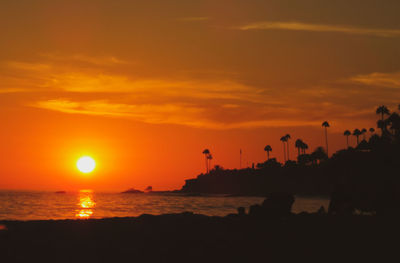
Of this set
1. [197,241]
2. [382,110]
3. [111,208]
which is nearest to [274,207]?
[197,241]

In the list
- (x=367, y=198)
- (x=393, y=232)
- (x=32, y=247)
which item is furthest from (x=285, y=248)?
(x=367, y=198)

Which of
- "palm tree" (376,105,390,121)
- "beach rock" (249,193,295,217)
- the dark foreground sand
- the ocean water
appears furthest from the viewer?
"palm tree" (376,105,390,121)

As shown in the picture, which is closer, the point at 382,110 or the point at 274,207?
the point at 274,207

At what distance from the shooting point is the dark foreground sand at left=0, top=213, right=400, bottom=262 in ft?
49.5

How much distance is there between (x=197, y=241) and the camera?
56.8ft

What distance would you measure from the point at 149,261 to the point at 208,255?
1893mm

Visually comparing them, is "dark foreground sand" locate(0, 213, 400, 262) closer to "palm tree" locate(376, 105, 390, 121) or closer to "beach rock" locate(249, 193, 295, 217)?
"beach rock" locate(249, 193, 295, 217)

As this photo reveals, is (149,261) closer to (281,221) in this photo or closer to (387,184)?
(281,221)

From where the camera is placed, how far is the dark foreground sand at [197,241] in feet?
49.5

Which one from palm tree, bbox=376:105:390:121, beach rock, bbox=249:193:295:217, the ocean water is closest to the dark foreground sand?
beach rock, bbox=249:193:295:217

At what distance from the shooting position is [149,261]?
1447cm

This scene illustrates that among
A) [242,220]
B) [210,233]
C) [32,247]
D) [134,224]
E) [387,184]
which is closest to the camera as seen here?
[32,247]

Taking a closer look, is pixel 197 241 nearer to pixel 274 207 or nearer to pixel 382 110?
pixel 274 207

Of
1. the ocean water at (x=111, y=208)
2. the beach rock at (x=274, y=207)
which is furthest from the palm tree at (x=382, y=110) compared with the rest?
the beach rock at (x=274, y=207)
